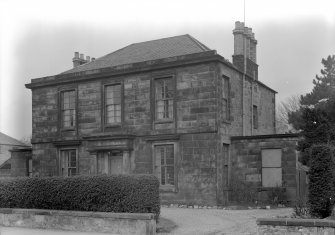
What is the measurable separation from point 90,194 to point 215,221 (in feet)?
14.1

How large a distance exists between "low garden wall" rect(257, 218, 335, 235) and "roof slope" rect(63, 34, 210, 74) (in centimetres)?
1348

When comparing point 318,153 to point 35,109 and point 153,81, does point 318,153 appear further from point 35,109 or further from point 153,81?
point 35,109

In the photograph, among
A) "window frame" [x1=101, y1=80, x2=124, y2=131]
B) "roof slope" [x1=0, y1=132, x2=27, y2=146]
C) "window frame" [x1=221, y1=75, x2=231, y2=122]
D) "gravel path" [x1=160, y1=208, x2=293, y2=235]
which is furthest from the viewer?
"roof slope" [x1=0, y1=132, x2=27, y2=146]

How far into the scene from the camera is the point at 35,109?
92.6 feet

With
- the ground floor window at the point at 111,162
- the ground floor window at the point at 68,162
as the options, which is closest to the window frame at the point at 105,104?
the ground floor window at the point at 111,162

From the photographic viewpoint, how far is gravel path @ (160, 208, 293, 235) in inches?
558

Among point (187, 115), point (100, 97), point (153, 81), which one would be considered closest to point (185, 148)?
point (187, 115)

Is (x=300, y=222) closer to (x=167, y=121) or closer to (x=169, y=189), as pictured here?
(x=169, y=189)

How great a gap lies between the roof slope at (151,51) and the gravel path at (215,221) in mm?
8671

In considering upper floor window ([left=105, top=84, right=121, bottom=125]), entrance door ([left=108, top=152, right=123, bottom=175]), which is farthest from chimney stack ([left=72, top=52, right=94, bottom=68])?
entrance door ([left=108, top=152, right=123, bottom=175])

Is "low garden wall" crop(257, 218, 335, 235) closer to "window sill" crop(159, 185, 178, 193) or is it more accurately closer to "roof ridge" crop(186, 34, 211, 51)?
"window sill" crop(159, 185, 178, 193)

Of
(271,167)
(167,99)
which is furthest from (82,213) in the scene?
(271,167)

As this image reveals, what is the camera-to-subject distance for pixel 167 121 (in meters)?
23.4

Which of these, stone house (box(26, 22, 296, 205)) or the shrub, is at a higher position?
stone house (box(26, 22, 296, 205))
